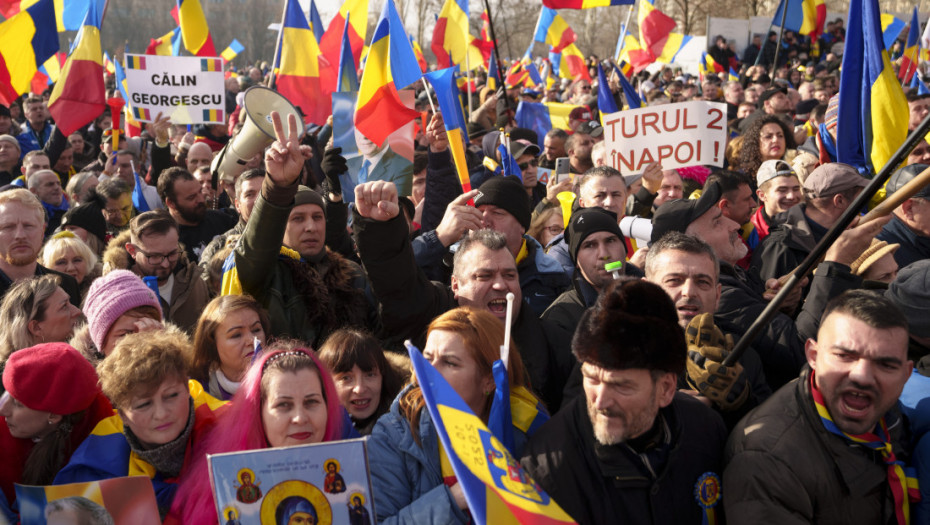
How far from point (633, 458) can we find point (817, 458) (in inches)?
19.9

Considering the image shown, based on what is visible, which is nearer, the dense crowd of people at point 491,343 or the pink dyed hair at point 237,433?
the dense crowd of people at point 491,343

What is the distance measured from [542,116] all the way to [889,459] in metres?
8.29

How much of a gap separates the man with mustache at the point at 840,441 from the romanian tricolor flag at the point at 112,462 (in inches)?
68.6

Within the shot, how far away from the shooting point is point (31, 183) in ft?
22.8

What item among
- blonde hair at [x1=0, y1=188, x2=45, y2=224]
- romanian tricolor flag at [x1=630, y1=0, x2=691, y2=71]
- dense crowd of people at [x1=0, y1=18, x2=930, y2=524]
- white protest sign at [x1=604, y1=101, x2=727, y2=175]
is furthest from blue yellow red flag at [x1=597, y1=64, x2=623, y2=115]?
blonde hair at [x1=0, y1=188, x2=45, y2=224]

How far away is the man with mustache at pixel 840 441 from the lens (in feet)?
8.01

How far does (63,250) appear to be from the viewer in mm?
5039

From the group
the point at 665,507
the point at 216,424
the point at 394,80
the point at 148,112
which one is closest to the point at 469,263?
the point at 216,424

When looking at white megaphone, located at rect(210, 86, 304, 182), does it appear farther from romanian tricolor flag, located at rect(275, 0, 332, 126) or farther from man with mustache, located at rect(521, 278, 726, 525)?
man with mustache, located at rect(521, 278, 726, 525)

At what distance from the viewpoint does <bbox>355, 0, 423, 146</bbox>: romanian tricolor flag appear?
5.42 meters

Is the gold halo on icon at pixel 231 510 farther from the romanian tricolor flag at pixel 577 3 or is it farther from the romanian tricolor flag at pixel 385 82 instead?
the romanian tricolor flag at pixel 577 3

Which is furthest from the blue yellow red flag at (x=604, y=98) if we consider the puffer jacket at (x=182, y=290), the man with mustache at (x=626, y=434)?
the man with mustache at (x=626, y=434)

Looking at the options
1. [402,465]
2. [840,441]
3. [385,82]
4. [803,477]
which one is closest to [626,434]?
[803,477]

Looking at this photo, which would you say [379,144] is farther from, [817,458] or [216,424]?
[817,458]
